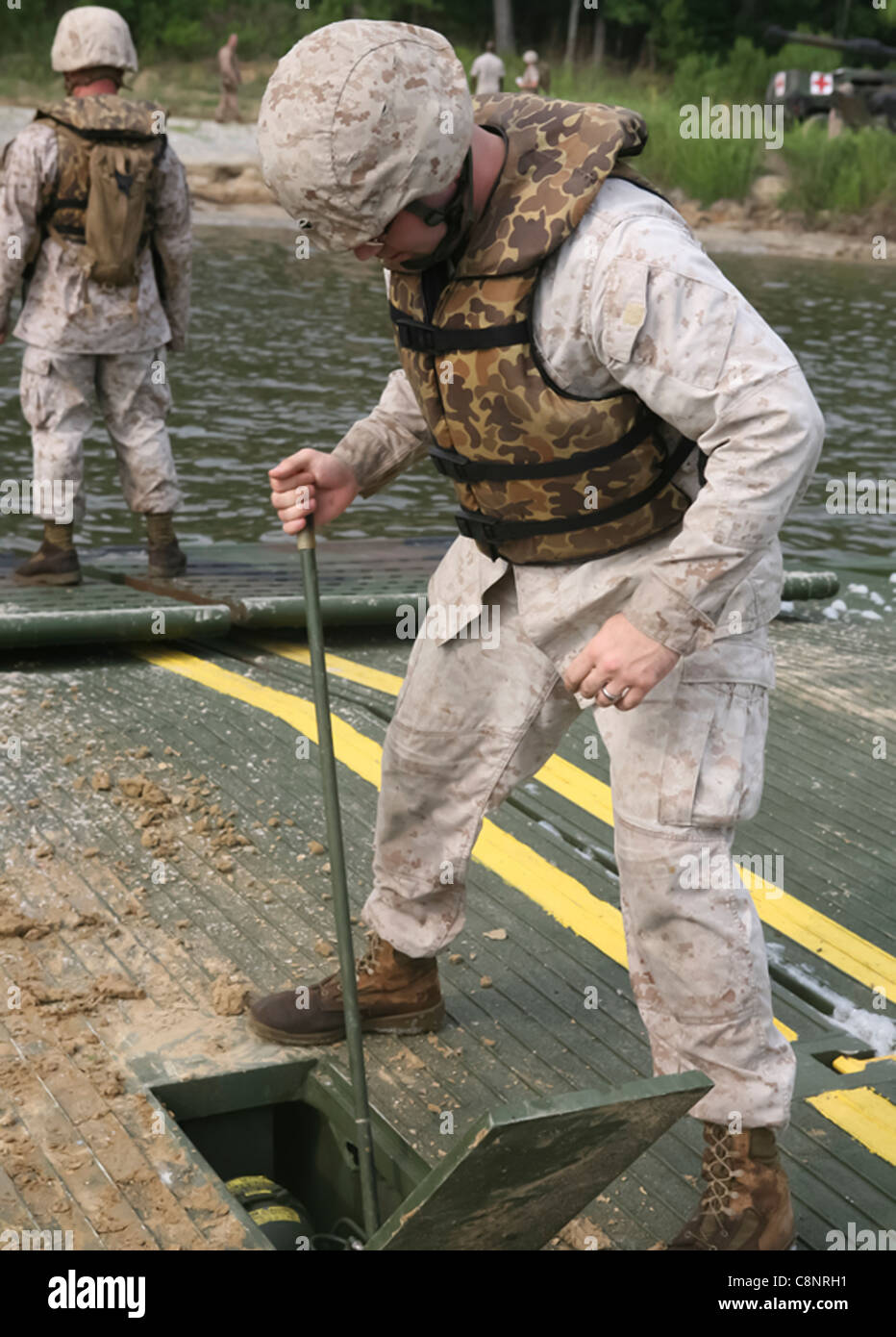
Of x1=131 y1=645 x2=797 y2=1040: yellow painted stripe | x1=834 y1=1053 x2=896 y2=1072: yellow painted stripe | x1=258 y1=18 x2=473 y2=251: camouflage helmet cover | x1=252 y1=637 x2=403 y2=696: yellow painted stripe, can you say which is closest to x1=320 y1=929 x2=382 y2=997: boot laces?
x1=131 y1=645 x2=797 y2=1040: yellow painted stripe

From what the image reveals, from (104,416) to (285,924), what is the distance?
390 cm

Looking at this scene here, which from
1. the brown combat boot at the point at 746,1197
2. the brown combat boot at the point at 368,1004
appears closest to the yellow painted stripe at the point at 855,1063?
the brown combat boot at the point at 746,1197

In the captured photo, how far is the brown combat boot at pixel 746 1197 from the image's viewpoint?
10.3 feet

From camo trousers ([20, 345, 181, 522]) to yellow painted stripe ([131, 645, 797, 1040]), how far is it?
156cm

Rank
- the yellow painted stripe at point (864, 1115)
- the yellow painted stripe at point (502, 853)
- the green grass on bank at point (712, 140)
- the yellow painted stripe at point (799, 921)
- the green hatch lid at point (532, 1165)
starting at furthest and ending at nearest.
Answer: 1. the green grass on bank at point (712, 140)
2. the yellow painted stripe at point (502, 853)
3. the yellow painted stripe at point (799, 921)
4. the yellow painted stripe at point (864, 1115)
5. the green hatch lid at point (532, 1165)

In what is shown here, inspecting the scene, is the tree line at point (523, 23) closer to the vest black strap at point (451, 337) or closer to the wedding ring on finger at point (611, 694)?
the vest black strap at point (451, 337)

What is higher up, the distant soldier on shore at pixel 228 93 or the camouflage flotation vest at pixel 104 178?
the distant soldier on shore at pixel 228 93

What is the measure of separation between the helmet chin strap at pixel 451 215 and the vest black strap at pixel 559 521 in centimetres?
52

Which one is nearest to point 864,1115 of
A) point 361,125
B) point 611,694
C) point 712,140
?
point 611,694

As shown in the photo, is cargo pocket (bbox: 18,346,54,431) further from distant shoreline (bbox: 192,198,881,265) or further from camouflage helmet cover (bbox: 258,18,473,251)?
distant shoreline (bbox: 192,198,881,265)

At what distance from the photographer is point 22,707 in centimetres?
576

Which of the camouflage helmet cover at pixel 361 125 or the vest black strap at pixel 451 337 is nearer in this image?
the camouflage helmet cover at pixel 361 125

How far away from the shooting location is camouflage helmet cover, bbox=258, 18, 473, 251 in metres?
2.73
